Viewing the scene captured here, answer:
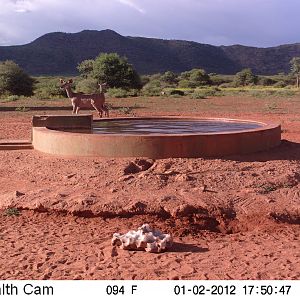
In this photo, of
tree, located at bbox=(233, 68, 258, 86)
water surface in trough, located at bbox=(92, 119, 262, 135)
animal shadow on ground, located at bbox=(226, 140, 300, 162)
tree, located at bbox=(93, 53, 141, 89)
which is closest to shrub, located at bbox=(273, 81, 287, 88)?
tree, located at bbox=(233, 68, 258, 86)

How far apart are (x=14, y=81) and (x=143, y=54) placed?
57.8 meters

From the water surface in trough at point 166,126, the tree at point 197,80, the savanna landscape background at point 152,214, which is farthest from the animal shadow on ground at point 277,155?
the tree at point 197,80

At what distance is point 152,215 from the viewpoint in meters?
7.95

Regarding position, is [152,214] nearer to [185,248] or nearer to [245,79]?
[185,248]

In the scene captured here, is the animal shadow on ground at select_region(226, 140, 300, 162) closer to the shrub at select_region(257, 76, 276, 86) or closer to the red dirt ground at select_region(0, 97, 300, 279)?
the red dirt ground at select_region(0, 97, 300, 279)

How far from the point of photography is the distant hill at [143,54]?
89.9 m

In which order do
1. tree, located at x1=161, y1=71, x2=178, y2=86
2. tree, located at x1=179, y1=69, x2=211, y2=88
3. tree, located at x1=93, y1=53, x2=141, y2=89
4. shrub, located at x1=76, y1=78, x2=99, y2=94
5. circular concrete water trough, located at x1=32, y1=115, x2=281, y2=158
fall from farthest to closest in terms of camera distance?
tree, located at x1=161, y1=71, x2=178, y2=86
tree, located at x1=179, y1=69, x2=211, y2=88
tree, located at x1=93, y1=53, x2=141, y2=89
shrub, located at x1=76, y1=78, x2=99, y2=94
circular concrete water trough, located at x1=32, y1=115, x2=281, y2=158

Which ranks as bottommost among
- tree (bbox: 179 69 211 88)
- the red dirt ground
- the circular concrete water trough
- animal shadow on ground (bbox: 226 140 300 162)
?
the red dirt ground

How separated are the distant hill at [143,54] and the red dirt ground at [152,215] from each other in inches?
→ 3082

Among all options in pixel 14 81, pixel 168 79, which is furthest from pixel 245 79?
pixel 14 81

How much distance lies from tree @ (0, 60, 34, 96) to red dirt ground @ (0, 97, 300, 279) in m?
33.1

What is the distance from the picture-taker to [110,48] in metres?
97.7

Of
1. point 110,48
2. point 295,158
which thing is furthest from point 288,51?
point 295,158

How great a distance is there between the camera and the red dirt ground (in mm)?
6027
